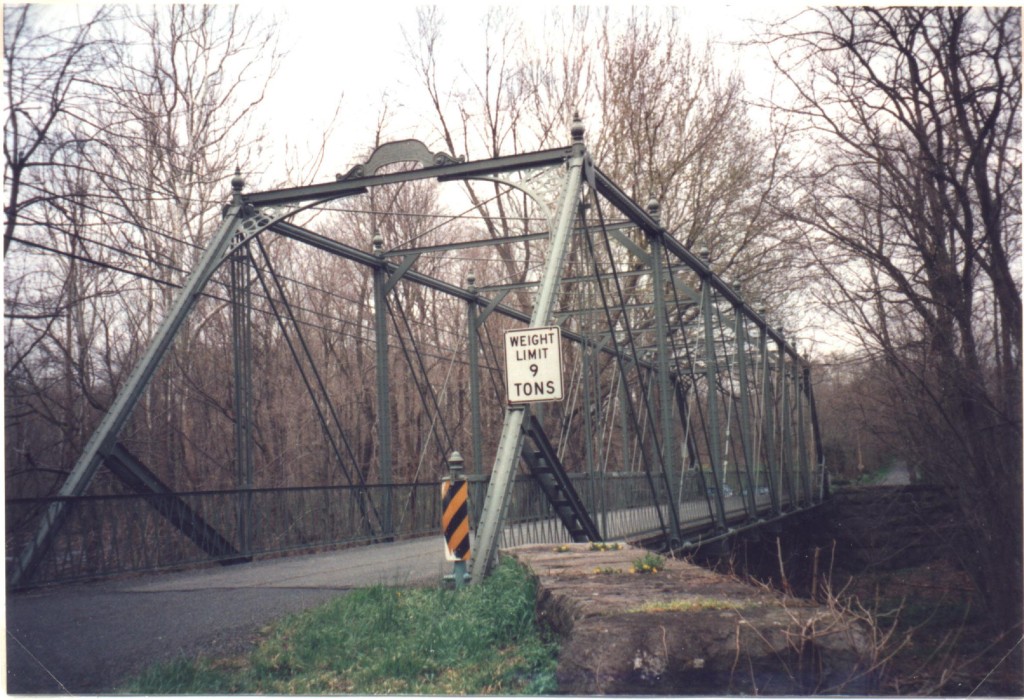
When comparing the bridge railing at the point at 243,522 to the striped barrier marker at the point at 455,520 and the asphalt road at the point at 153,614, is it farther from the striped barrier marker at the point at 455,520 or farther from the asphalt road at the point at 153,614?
the striped barrier marker at the point at 455,520

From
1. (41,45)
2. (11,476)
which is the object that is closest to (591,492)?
(11,476)

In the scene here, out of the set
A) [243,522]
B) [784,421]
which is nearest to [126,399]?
[243,522]

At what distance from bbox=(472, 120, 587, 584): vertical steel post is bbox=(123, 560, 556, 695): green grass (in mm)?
1026

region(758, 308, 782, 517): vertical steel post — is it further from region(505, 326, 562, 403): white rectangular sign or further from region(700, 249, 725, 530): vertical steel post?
region(505, 326, 562, 403): white rectangular sign

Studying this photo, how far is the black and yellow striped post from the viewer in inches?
302

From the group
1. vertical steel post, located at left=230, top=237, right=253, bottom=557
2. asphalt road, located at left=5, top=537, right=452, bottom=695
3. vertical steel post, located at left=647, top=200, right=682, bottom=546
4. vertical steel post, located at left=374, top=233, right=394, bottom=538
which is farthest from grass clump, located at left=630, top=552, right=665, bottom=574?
vertical steel post, located at left=374, top=233, right=394, bottom=538

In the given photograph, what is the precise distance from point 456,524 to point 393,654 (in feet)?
6.41

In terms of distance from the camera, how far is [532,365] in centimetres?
860

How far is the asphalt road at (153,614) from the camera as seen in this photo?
578 centimetres

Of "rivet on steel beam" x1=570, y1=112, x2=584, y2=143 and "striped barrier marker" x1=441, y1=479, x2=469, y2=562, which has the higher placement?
"rivet on steel beam" x1=570, y1=112, x2=584, y2=143

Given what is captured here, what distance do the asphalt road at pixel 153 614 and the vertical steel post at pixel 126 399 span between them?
38 centimetres

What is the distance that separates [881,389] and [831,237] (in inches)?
155

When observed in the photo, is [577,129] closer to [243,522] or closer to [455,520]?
[455,520]

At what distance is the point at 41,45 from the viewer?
34.6 ft
